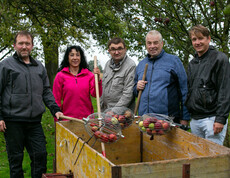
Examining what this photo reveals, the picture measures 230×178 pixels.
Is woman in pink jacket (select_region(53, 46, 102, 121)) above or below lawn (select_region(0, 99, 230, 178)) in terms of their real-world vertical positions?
above

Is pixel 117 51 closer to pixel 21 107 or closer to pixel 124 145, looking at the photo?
pixel 124 145

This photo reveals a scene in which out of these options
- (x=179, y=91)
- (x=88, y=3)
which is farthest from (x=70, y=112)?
(x=88, y=3)

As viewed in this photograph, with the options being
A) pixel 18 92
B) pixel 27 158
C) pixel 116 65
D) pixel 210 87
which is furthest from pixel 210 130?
pixel 27 158

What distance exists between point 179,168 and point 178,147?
1.02 metres

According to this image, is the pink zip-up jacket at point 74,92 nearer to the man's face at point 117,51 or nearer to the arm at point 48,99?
the arm at point 48,99

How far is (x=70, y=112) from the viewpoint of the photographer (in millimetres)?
4359

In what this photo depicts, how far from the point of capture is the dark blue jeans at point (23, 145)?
12.6ft

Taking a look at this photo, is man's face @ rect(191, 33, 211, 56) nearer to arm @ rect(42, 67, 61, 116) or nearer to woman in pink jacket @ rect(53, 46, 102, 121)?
woman in pink jacket @ rect(53, 46, 102, 121)

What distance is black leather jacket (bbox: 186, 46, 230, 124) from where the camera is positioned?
320 cm

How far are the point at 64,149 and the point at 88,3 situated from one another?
4.39m

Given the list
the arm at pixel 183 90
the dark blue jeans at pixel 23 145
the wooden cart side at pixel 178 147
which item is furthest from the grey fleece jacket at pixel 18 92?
the arm at pixel 183 90

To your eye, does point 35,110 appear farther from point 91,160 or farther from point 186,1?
point 186,1

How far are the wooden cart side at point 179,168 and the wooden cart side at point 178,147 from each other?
0.15 m

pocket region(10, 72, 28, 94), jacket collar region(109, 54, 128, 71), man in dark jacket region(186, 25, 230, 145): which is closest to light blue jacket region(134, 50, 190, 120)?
man in dark jacket region(186, 25, 230, 145)
